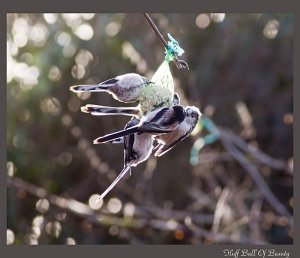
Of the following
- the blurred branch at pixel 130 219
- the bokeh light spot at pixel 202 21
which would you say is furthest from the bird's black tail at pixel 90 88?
the bokeh light spot at pixel 202 21

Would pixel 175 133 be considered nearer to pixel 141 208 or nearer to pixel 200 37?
pixel 141 208

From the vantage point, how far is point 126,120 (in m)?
2.78

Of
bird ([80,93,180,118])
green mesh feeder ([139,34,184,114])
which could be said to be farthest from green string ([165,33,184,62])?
bird ([80,93,180,118])

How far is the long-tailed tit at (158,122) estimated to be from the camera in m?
0.83

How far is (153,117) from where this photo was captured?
86 centimetres

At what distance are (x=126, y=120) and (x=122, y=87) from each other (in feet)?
6.18

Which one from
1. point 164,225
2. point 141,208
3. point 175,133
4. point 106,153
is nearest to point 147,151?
point 175,133

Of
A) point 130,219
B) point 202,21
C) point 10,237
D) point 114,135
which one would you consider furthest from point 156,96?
point 202,21

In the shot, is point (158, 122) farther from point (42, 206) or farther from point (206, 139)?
point (42, 206)

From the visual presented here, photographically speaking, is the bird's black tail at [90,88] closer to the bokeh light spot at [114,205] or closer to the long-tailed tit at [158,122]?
the long-tailed tit at [158,122]

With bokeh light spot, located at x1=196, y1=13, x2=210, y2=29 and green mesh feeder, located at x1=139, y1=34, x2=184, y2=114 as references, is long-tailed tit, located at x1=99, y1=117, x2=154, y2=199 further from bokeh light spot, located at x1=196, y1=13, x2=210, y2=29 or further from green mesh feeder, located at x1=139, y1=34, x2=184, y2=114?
bokeh light spot, located at x1=196, y1=13, x2=210, y2=29

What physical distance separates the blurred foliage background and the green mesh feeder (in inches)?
54.3

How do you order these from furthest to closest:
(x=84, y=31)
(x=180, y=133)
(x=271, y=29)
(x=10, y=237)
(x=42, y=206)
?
(x=271, y=29), (x=84, y=31), (x=42, y=206), (x=10, y=237), (x=180, y=133)

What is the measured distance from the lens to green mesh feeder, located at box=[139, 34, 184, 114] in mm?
926
